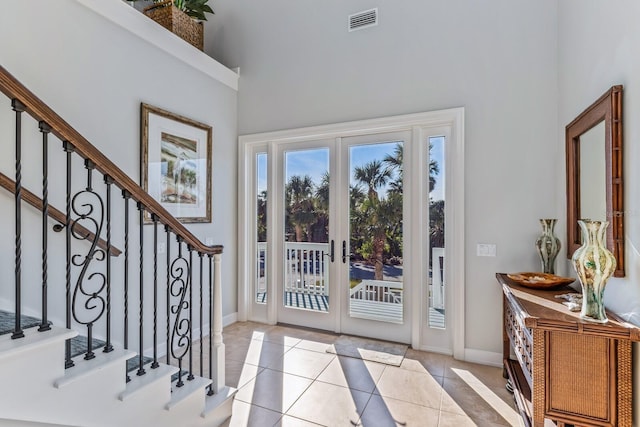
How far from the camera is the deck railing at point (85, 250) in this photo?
136cm

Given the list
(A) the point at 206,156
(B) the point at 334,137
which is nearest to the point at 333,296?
(B) the point at 334,137

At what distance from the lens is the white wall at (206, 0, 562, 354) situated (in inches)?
114

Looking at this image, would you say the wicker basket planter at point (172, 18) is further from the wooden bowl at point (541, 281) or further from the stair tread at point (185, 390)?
the wooden bowl at point (541, 281)

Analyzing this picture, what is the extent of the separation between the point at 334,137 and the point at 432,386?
2.54 metres

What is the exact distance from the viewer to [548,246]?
2.62 metres

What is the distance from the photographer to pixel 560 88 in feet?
9.15

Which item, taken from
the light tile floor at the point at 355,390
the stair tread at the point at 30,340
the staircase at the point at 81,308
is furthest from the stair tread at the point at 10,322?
the light tile floor at the point at 355,390

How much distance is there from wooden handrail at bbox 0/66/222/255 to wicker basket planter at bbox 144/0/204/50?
2463 mm

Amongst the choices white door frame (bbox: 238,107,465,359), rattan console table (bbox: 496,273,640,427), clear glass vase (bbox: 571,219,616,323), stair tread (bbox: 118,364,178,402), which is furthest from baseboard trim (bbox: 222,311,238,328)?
clear glass vase (bbox: 571,219,616,323)

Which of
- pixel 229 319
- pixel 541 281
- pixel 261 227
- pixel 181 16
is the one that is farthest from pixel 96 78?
pixel 541 281

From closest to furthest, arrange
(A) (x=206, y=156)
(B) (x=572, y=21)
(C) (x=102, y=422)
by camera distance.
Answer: (C) (x=102, y=422), (B) (x=572, y=21), (A) (x=206, y=156)

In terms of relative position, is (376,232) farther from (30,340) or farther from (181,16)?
(181,16)

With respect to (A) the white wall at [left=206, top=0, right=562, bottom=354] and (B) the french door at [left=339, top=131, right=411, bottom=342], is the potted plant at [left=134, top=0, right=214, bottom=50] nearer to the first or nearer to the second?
(A) the white wall at [left=206, top=0, right=562, bottom=354]

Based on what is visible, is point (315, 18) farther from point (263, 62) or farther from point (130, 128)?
point (130, 128)
